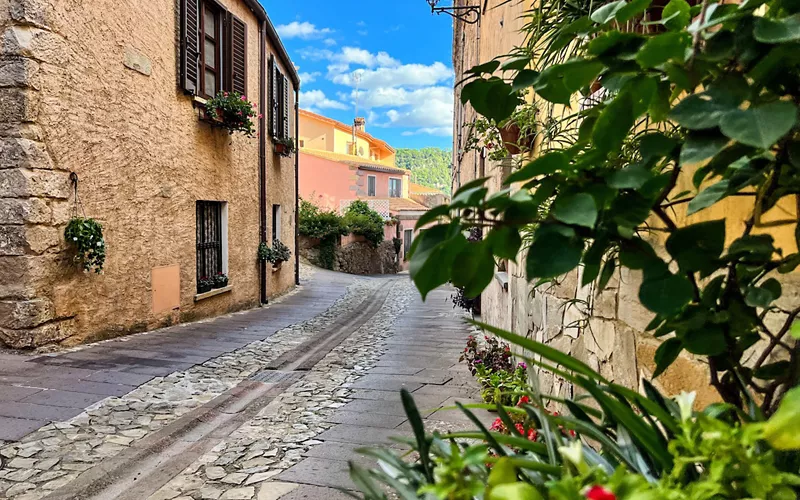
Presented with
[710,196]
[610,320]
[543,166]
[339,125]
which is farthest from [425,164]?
[543,166]

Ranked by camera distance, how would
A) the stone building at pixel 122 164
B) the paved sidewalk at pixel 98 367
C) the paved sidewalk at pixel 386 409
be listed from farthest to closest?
1. the stone building at pixel 122 164
2. the paved sidewalk at pixel 98 367
3. the paved sidewalk at pixel 386 409

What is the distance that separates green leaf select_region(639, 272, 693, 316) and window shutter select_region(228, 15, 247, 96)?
8.36 meters

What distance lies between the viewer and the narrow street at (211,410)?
244cm

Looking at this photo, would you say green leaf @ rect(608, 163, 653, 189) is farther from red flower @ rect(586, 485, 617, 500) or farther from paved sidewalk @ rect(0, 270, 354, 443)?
paved sidewalk @ rect(0, 270, 354, 443)

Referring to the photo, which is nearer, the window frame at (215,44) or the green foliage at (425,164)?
the window frame at (215,44)

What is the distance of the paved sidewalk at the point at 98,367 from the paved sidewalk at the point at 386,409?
5.11ft

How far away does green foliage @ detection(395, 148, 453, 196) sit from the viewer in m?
61.8

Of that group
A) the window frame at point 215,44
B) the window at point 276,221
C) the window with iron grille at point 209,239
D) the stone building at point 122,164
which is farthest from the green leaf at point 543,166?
the window at point 276,221

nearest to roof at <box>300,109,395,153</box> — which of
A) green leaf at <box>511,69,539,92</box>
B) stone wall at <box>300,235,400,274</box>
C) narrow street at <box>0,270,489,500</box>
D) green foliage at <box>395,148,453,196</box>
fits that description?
stone wall at <box>300,235,400,274</box>

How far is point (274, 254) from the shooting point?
31.8 feet

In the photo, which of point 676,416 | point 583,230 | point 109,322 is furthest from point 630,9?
point 109,322

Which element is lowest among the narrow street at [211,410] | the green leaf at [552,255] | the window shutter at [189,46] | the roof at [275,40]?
the narrow street at [211,410]

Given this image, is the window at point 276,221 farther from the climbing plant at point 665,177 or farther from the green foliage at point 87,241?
the climbing plant at point 665,177

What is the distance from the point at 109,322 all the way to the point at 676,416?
222 inches
